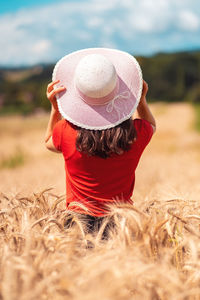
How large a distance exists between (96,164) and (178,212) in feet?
1.59

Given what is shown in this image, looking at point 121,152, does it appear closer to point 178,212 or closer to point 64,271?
point 178,212

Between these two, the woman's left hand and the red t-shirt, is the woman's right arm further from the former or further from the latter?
the woman's left hand

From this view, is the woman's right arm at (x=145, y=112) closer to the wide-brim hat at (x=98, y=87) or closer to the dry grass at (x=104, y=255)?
the wide-brim hat at (x=98, y=87)

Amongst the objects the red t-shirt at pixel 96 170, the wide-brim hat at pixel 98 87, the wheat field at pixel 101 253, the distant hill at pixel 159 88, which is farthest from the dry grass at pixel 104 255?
the distant hill at pixel 159 88

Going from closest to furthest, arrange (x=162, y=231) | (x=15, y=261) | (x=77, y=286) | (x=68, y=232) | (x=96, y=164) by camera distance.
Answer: (x=77, y=286) < (x=15, y=261) < (x=162, y=231) < (x=68, y=232) < (x=96, y=164)

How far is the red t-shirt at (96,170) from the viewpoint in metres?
1.96

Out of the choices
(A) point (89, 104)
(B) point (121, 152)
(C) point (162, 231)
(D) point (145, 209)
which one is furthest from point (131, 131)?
(C) point (162, 231)

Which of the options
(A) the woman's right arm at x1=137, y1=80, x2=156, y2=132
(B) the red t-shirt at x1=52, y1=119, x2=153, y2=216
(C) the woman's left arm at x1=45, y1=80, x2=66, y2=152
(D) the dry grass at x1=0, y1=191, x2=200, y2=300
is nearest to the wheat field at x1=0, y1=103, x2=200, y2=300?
(D) the dry grass at x1=0, y1=191, x2=200, y2=300

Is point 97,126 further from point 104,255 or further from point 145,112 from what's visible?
point 104,255

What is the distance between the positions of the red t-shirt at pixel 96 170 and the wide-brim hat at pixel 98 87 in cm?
12

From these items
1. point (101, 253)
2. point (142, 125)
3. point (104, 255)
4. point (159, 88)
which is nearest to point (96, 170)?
point (142, 125)

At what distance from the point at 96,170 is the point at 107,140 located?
20 centimetres

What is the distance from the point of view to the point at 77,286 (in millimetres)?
1146

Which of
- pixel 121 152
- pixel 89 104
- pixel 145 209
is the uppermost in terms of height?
pixel 89 104
